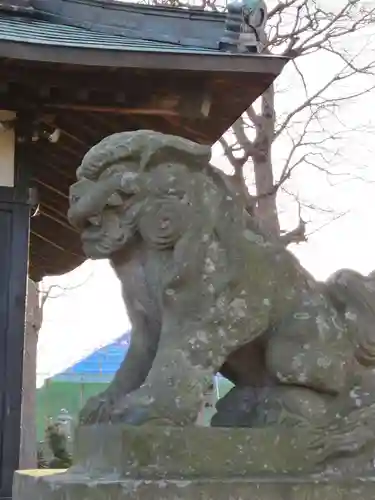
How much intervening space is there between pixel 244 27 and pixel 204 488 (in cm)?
320

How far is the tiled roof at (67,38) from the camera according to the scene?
4.04 metres

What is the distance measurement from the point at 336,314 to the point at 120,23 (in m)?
3.69

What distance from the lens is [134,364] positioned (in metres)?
2.27

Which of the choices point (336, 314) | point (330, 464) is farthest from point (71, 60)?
point (330, 464)

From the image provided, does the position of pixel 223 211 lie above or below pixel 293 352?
above

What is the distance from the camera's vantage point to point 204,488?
192 centimetres

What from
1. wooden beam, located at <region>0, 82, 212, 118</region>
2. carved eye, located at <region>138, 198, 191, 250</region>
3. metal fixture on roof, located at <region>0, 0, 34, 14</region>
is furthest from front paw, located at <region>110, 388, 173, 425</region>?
metal fixture on roof, located at <region>0, 0, 34, 14</region>

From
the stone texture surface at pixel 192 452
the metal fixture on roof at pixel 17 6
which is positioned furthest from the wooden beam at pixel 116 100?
the stone texture surface at pixel 192 452

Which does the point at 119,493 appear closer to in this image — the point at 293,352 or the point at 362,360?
the point at 293,352

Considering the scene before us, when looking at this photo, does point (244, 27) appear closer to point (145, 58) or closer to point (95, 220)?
point (145, 58)

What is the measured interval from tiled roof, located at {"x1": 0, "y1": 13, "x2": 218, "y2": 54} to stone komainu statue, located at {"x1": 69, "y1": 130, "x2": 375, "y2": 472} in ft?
6.36

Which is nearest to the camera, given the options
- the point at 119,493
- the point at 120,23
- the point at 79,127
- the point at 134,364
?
the point at 119,493

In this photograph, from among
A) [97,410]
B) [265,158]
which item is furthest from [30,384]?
[97,410]

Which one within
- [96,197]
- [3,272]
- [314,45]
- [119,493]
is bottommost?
[119,493]
